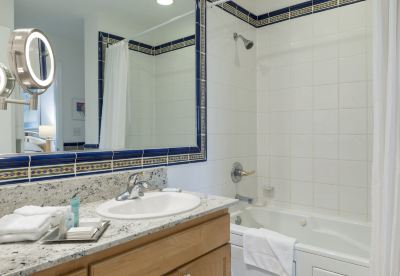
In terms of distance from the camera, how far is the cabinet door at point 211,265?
1.10 metres

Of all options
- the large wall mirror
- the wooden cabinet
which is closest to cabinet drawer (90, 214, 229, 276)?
the wooden cabinet

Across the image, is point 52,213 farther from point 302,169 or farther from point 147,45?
point 302,169

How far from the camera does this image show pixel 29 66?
110 centimetres

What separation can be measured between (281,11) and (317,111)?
95 cm

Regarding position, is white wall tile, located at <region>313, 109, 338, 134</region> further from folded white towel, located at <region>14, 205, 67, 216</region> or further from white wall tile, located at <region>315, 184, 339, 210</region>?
folded white towel, located at <region>14, 205, 67, 216</region>

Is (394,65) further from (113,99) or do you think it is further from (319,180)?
(113,99)

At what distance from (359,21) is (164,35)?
145cm

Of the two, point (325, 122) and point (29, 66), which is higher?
point (29, 66)

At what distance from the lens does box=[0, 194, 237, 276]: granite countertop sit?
0.68 m

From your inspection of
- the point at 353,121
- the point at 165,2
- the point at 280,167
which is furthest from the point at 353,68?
the point at 165,2

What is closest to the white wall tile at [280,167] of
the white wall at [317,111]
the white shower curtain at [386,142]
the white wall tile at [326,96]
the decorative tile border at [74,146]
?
the white wall at [317,111]

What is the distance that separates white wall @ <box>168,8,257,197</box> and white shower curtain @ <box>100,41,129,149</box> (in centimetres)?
43

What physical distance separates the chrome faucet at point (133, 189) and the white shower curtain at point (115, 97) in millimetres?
212

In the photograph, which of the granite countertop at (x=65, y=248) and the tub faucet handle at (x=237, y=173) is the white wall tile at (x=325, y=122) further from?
the granite countertop at (x=65, y=248)
